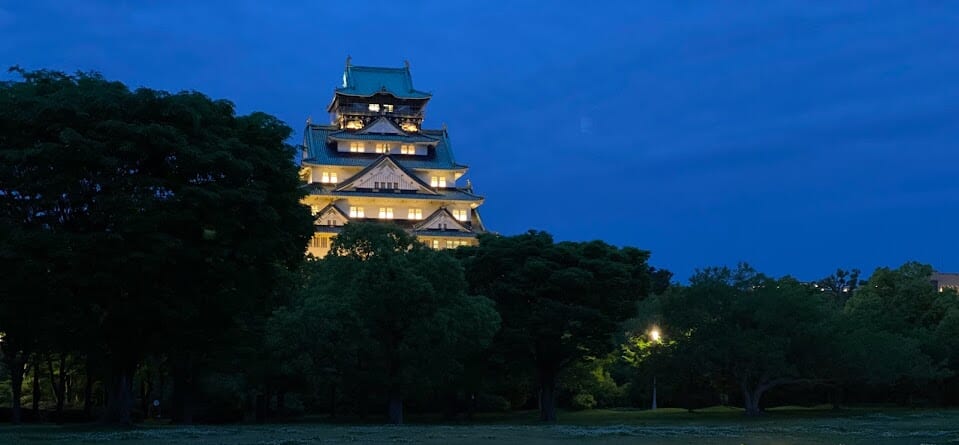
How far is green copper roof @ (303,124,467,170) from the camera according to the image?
10506cm

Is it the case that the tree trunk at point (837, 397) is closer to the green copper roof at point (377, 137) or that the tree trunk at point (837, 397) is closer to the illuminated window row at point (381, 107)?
the green copper roof at point (377, 137)

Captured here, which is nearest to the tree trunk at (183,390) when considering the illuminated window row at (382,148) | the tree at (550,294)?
the tree at (550,294)

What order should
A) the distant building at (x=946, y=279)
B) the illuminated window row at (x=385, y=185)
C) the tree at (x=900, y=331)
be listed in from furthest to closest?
the distant building at (x=946, y=279) → the illuminated window row at (x=385, y=185) → the tree at (x=900, y=331)

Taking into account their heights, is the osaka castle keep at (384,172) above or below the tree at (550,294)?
above

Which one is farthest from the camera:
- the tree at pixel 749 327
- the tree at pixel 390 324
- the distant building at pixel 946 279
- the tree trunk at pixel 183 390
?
the distant building at pixel 946 279

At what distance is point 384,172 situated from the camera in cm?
10300

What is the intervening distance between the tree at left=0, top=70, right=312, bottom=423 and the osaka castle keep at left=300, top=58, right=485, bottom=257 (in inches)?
2105

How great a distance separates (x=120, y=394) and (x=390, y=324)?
12419mm

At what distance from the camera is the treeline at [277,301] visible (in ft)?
124

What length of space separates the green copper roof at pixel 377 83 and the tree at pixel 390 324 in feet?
225

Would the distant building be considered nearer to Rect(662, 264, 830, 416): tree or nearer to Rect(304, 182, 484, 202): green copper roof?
Rect(304, 182, 484, 202): green copper roof

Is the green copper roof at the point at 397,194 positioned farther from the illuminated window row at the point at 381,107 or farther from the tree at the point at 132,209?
the tree at the point at 132,209

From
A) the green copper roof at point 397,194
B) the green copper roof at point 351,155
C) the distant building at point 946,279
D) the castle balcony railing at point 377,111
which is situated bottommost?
the distant building at point 946,279

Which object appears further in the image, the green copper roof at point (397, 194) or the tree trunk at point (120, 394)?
the green copper roof at point (397, 194)
